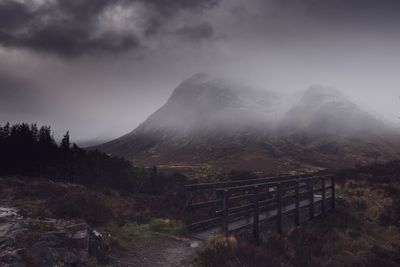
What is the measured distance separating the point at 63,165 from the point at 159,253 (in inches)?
2342

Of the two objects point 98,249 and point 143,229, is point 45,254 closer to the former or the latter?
point 98,249

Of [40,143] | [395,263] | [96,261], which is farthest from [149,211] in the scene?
[40,143]

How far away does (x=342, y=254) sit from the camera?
Answer: 49.5ft

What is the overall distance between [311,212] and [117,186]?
5424 cm

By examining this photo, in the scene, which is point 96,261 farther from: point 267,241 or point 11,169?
point 11,169

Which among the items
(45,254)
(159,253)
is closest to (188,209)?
(159,253)

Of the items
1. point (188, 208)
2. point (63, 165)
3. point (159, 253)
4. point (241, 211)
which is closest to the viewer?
point (159, 253)

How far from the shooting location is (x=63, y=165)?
66.8 meters

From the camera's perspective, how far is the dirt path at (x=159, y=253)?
11.5 meters

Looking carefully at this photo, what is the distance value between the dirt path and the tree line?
50442 mm

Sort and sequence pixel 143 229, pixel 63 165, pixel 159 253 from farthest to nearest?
pixel 63 165 → pixel 143 229 → pixel 159 253

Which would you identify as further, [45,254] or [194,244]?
[194,244]

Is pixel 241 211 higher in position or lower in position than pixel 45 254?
lower

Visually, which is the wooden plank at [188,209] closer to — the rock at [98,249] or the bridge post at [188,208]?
the bridge post at [188,208]
